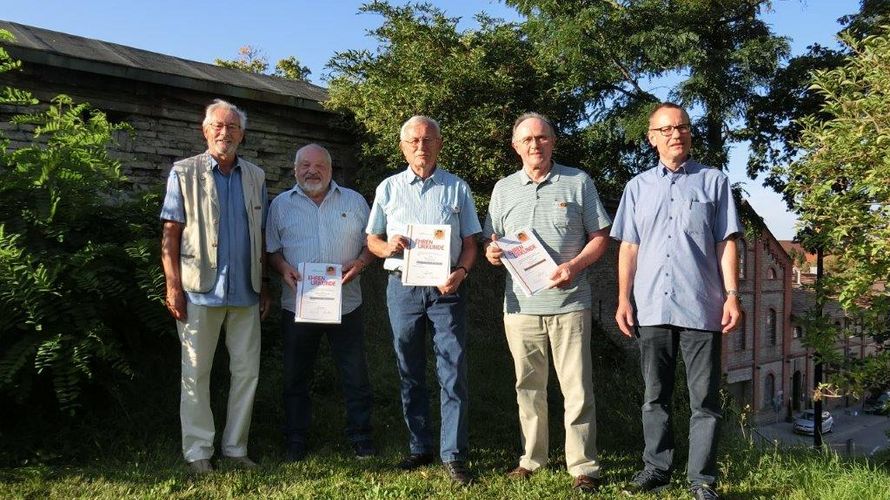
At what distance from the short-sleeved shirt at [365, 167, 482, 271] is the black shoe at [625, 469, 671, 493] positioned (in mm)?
1679

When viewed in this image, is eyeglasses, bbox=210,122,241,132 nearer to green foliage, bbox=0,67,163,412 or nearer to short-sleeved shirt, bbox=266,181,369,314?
short-sleeved shirt, bbox=266,181,369,314

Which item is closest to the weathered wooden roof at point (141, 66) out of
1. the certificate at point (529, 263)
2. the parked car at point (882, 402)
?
the certificate at point (529, 263)

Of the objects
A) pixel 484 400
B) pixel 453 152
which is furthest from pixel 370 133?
pixel 484 400

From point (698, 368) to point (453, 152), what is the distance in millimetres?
5106

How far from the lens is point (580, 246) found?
4.09m

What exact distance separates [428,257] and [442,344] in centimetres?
55

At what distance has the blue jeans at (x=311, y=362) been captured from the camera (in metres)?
4.50

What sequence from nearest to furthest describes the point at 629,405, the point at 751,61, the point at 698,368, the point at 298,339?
1. the point at 698,368
2. the point at 298,339
3. the point at 629,405
4. the point at 751,61

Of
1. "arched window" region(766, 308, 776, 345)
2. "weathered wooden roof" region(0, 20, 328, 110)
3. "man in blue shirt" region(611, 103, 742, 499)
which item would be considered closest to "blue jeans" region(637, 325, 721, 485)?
"man in blue shirt" region(611, 103, 742, 499)

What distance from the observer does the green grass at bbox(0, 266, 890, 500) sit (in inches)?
155

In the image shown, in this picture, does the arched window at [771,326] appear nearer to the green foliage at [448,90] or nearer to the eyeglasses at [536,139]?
the green foliage at [448,90]

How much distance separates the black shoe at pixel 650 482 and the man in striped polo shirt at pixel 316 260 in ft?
5.68

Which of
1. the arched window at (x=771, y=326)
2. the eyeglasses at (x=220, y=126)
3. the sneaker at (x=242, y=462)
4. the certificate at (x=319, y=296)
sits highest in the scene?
the eyeglasses at (x=220, y=126)

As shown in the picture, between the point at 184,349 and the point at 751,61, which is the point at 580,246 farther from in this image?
the point at 751,61
